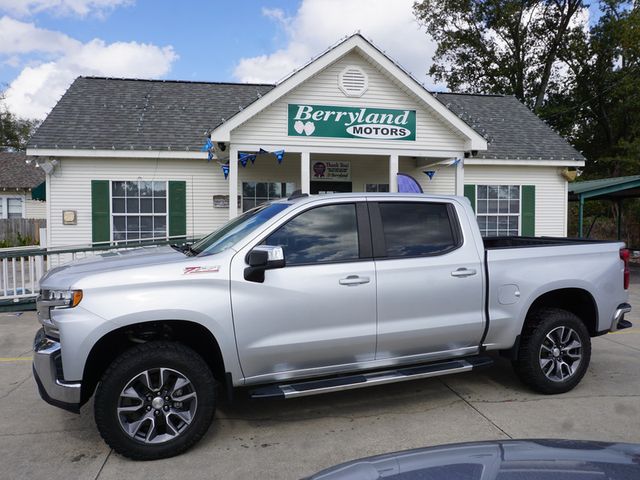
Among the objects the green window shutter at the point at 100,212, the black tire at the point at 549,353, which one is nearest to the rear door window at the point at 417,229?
the black tire at the point at 549,353

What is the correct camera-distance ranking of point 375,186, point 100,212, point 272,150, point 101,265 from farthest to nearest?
point 375,186, point 100,212, point 272,150, point 101,265

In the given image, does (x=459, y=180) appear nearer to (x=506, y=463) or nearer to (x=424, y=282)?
(x=424, y=282)

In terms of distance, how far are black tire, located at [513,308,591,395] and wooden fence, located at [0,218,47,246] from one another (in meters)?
24.6

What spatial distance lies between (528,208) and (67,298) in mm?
13117

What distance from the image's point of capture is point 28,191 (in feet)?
89.7

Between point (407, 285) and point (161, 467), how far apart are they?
2.26 m

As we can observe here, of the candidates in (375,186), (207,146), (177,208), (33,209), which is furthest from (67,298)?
(33,209)

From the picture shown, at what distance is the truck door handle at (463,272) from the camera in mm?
4379

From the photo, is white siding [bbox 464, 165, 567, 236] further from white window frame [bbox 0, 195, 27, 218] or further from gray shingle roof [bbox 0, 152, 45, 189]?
white window frame [bbox 0, 195, 27, 218]

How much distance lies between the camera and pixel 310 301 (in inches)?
154

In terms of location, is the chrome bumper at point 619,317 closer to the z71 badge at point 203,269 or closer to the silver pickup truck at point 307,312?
the silver pickup truck at point 307,312

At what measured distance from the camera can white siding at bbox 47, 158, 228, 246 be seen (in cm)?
1187

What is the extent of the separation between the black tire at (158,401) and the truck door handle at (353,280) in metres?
1.21

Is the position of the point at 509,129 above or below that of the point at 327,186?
above
